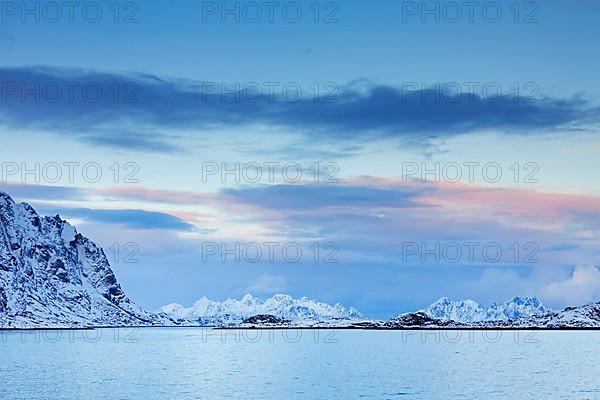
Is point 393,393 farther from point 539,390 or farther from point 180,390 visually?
point 180,390

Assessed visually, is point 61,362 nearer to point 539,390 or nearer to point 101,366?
point 101,366

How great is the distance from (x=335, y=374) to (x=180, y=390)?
3940 cm

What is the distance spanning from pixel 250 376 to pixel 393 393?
134ft

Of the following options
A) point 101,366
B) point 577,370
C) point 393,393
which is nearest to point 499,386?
point 393,393

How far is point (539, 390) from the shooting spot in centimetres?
11950

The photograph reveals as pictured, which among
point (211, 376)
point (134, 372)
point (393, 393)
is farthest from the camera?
point (134, 372)

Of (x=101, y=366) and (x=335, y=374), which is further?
(x=101, y=366)

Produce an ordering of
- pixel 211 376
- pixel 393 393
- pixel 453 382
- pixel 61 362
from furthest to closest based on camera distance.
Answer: pixel 61 362 → pixel 211 376 → pixel 453 382 → pixel 393 393

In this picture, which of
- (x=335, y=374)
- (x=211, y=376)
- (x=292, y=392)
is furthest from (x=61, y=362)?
(x=292, y=392)

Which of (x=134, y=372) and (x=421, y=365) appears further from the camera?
(x=421, y=365)

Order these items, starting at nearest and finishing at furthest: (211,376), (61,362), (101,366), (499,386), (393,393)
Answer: (393,393) → (499,386) → (211,376) → (101,366) → (61,362)

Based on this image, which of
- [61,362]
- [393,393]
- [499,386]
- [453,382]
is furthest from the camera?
[61,362]

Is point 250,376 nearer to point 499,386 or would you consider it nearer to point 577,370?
point 499,386

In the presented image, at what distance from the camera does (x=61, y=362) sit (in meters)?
192
